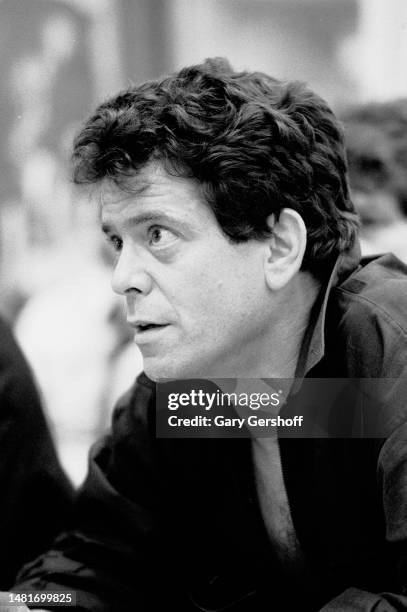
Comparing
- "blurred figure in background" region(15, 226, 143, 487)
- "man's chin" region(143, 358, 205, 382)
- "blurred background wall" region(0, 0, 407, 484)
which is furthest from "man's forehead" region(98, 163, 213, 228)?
"blurred background wall" region(0, 0, 407, 484)

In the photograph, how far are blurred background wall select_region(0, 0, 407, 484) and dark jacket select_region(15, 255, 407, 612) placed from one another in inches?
38.0

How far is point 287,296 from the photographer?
4.36 feet

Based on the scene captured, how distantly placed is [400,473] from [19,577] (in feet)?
2.56

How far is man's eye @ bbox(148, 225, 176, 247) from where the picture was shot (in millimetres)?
1233

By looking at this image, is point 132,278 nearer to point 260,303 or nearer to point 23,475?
point 260,303

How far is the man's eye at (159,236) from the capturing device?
1.23 metres

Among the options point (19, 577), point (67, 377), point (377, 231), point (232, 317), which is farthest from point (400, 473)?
point (67, 377)

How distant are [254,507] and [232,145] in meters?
0.64

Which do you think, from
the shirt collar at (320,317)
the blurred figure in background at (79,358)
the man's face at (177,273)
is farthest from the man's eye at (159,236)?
the blurred figure in background at (79,358)

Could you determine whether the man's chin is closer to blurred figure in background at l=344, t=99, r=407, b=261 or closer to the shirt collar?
the shirt collar

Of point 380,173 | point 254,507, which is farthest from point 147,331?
point 380,173

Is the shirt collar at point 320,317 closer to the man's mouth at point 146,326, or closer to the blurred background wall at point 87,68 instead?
the man's mouth at point 146,326

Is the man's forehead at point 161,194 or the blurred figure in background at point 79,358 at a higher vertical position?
the man's forehead at point 161,194

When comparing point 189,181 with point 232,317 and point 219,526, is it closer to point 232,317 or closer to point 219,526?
point 232,317
